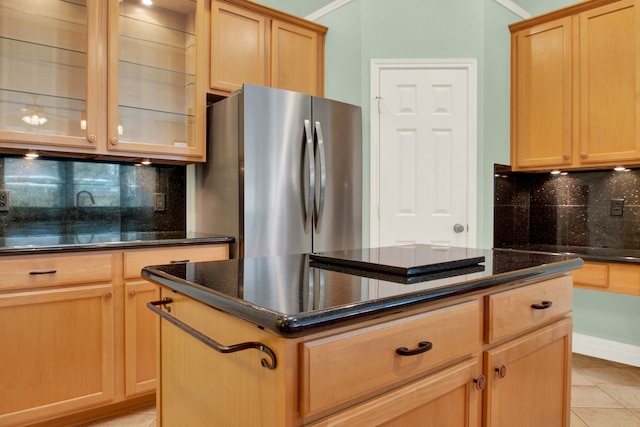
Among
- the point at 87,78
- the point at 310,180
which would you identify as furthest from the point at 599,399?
the point at 87,78

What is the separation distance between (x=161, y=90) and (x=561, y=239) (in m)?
3.13

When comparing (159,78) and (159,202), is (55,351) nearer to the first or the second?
→ (159,202)

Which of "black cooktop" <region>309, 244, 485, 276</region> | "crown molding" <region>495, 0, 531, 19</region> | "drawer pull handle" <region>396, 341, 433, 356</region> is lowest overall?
"drawer pull handle" <region>396, 341, 433, 356</region>

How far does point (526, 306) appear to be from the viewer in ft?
4.08

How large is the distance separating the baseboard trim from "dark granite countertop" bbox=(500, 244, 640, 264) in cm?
67

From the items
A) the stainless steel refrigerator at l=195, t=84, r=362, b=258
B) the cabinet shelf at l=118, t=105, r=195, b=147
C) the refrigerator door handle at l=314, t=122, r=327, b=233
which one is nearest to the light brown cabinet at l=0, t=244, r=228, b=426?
the stainless steel refrigerator at l=195, t=84, r=362, b=258

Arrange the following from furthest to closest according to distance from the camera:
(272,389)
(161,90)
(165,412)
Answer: (161,90) → (165,412) → (272,389)

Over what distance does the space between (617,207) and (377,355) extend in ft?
9.72

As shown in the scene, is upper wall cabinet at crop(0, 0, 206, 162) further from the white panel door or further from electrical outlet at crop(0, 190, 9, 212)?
the white panel door

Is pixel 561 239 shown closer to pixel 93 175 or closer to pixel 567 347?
pixel 567 347

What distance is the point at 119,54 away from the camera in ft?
8.07

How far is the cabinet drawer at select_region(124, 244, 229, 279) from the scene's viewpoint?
212cm

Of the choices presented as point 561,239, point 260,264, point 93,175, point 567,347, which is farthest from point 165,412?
point 561,239

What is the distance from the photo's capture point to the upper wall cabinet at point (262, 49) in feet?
9.09
